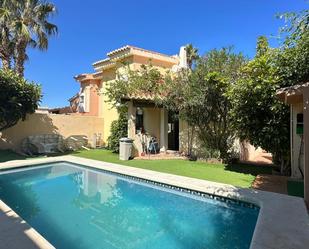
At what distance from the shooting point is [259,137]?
12352 mm

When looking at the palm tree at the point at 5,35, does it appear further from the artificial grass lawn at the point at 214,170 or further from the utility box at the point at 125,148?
the artificial grass lawn at the point at 214,170

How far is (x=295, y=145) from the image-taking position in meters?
11.5

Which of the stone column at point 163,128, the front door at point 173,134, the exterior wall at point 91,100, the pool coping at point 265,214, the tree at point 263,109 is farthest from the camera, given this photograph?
the exterior wall at point 91,100

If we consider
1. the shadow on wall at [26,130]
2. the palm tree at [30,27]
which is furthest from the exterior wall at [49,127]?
the palm tree at [30,27]

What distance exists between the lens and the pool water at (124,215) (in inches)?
265

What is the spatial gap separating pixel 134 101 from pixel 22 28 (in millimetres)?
12210

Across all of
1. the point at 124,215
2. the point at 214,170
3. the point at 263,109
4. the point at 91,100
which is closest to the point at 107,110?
the point at 91,100

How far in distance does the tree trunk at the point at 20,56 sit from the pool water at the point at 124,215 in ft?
47.1

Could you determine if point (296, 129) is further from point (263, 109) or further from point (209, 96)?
point (209, 96)

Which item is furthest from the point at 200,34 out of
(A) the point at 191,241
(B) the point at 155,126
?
(A) the point at 191,241

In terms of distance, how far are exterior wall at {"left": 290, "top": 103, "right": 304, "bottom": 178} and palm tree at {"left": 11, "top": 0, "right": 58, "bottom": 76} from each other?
2135cm

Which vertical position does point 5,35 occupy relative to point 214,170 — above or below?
above

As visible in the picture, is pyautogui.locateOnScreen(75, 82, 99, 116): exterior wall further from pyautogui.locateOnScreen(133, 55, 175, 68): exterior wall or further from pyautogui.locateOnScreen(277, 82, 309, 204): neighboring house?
pyautogui.locateOnScreen(277, 82, 309, 204): neighboring house

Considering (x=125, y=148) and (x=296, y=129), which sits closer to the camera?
(x=296, y=129)
